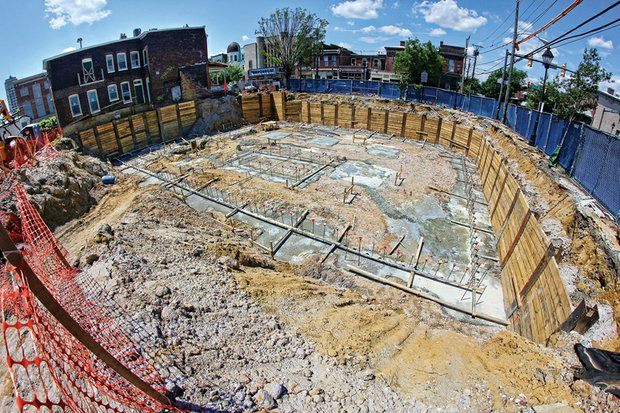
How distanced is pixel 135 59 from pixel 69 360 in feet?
94.7

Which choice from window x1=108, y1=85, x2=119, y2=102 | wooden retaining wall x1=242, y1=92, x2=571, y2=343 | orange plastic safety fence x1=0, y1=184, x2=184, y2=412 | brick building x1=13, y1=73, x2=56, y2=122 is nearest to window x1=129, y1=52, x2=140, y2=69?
window x1=108, y1=85, x2=119, y2=102

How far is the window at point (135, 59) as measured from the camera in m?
26.6

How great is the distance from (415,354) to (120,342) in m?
5.37

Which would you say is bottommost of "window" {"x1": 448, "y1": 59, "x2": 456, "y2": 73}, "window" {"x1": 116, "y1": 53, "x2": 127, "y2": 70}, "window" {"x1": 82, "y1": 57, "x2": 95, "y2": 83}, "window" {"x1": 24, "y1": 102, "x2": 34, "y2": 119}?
"window" {"x1": 24, "y1": 102, "x2": 34, "y2": 119}

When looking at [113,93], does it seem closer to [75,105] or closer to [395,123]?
[75,105]

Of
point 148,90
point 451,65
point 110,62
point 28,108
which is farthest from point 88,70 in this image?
point 451,65

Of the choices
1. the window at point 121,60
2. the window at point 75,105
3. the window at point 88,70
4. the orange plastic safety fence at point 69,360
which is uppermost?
the window at point 121,60

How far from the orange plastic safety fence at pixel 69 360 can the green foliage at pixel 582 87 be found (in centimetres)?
1975

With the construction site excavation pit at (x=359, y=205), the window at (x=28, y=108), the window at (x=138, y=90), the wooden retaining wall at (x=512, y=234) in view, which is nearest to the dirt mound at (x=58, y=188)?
the construction site excavation pit at (x=359, y=205)

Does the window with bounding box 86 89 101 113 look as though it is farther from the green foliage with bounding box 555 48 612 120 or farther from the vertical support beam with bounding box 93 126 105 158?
the green foliage with bounding box 555 48 612 120

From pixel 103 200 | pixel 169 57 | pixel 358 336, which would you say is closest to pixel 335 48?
pixel 169 57

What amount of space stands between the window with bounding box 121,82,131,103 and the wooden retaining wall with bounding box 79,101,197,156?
12.1 feet

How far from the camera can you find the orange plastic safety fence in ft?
11.4

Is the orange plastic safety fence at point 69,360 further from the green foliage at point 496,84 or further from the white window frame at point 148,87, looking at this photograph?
the green foliage at point 496,84
